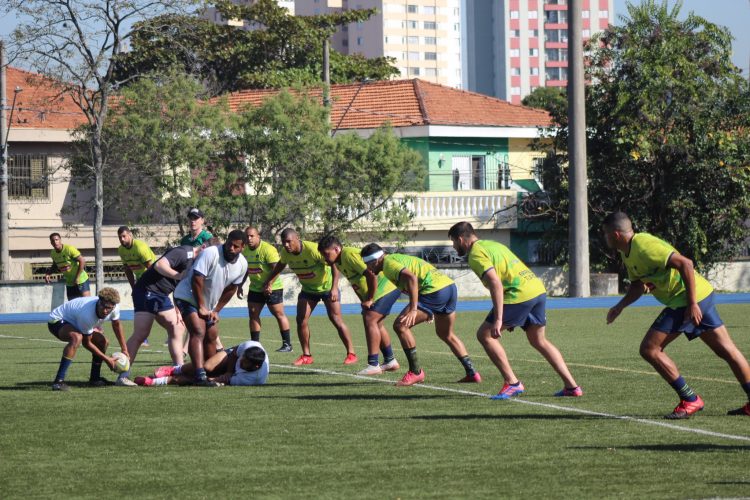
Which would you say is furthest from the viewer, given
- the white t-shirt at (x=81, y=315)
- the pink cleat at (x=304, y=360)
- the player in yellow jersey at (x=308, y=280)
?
the player in yellow jersey at (x=308, y=280)

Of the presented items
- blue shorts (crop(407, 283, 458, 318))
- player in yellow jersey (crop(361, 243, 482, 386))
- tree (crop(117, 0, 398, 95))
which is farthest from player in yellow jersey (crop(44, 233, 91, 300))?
tree (crop(117, 0, 398, 95))

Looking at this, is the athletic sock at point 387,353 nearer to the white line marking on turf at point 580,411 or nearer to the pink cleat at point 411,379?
the white line marking on turf at point 580,411

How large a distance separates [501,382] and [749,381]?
4.02 meters

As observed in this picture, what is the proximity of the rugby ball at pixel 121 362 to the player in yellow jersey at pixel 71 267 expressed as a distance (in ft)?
33.5

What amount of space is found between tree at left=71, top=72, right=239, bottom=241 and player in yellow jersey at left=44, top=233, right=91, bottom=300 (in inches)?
558

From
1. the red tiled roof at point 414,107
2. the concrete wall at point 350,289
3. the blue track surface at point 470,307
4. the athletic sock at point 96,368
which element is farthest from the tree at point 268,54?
the athletic sock at point 96,368

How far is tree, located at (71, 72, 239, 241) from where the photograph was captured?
129 feet

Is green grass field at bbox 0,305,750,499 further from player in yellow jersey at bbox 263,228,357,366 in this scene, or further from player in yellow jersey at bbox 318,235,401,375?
player in yellow jersey at bbox 263,228,357,366

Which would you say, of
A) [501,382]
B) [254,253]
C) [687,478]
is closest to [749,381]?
[687,478]

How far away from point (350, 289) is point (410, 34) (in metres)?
133

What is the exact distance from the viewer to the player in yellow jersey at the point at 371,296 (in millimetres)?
15484

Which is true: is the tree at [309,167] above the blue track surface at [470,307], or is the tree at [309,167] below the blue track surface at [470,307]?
above

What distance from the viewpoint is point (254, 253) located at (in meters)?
19.4

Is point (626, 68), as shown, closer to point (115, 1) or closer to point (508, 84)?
point (115, 1)
